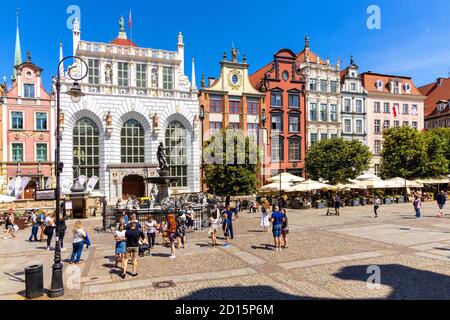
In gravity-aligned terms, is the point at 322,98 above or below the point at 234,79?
below

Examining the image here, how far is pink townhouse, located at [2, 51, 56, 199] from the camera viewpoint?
33.7 metres

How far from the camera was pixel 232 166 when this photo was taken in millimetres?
28734

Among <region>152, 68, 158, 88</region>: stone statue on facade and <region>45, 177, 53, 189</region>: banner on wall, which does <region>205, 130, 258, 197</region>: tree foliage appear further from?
<region>45, 177, 53, 189</region>: banner on wall

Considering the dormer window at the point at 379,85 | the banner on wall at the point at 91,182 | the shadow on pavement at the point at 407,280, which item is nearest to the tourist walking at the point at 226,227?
the shadow on pavement at the point at 407,280

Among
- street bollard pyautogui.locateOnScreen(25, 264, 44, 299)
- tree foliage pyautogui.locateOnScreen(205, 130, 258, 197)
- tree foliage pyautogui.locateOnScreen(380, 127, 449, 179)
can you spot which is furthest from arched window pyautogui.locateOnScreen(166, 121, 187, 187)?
street bollard pyautogui.locateOnScreen(25, 264, 44, 299)

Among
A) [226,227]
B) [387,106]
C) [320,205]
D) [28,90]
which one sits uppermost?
[387,106]

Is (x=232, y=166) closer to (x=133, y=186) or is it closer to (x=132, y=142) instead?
(x=132, y=142)

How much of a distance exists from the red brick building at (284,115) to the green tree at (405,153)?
1096 cm

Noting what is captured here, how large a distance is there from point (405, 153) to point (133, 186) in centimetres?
3245

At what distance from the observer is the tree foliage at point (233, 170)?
2865 cm

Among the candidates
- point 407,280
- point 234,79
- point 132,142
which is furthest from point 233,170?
point 407,280
